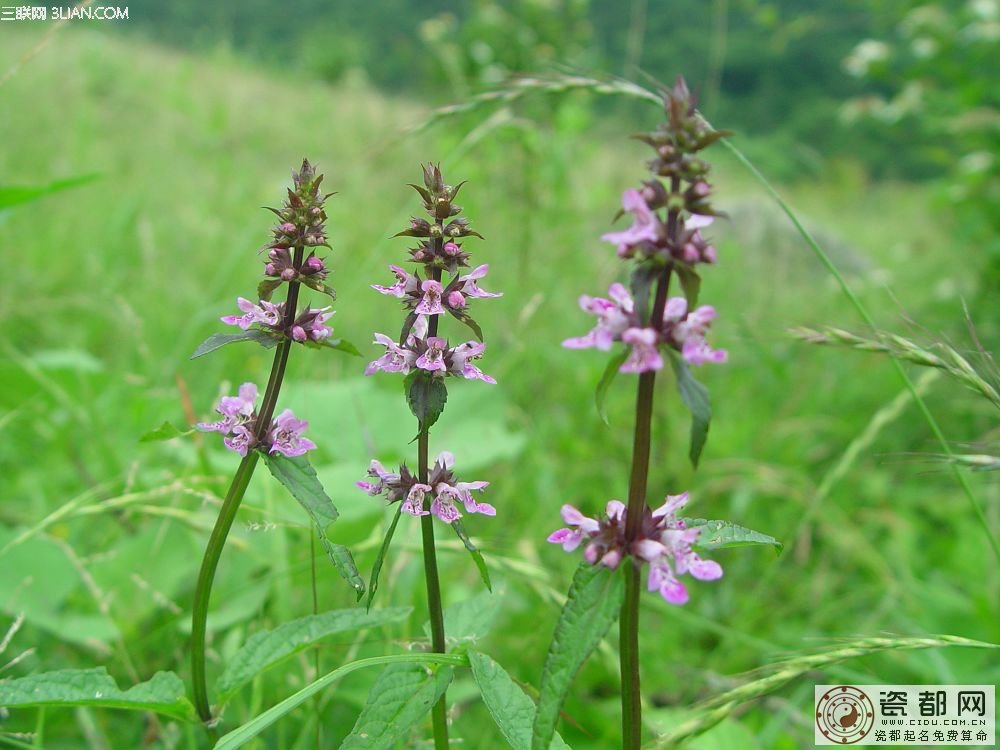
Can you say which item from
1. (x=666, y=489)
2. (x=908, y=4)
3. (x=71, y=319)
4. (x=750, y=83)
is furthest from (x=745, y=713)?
(x=750, y=83)

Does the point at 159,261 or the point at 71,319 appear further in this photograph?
the point at 159,261

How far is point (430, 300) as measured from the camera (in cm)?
117

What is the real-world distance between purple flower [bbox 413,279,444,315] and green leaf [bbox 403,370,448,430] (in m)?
0.09

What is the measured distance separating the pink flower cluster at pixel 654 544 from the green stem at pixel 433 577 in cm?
19

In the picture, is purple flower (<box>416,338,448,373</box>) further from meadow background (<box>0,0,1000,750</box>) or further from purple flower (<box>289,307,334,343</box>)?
meadow background (<box>0,0,1000,750</box>)

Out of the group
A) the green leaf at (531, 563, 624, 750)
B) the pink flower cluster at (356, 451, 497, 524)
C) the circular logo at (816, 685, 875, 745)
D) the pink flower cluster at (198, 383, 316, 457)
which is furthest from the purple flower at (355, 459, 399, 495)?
the circular logo at (816, 685, 875, 745)

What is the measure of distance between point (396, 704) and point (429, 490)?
0.31 meters

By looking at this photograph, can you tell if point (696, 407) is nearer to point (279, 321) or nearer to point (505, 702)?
point (505, 702)

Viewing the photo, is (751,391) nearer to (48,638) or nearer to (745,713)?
(745,713)

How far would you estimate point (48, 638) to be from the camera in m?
2.22

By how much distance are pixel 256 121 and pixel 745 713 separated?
958cm

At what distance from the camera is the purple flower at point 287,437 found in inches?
49.0

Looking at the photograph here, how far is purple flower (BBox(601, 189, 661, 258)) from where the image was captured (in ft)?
3.15

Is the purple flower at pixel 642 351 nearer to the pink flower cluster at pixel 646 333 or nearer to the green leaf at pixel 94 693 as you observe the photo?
the pink flower cluster at pixel 646 333
